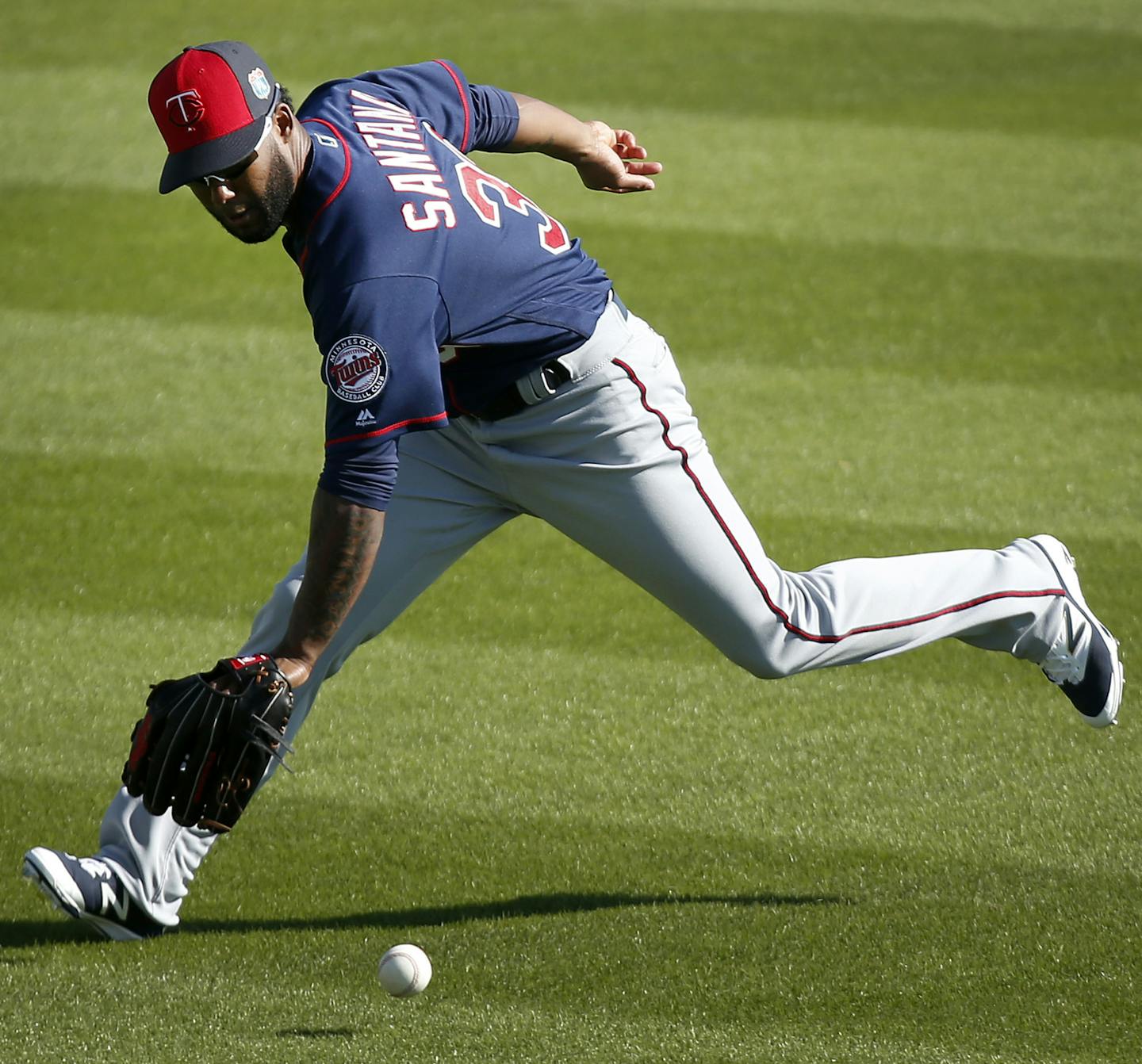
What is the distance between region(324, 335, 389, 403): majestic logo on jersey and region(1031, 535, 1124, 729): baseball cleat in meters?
1.88

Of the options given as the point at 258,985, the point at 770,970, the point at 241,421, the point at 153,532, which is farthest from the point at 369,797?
the point at 241,421

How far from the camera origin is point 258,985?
11.6 ft

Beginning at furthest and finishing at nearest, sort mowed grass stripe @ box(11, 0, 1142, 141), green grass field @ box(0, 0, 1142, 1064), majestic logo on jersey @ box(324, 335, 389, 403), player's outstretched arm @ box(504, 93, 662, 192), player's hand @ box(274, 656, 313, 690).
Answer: mowed grass stripe @ box(11, 0, 1142, 141)
player's outstretched arm @ box(504, 93, 662, 192)
green grass field @ box(0, 0, 1142, 1064)
player's hand @ box(274, 656, 313, 690)
majestic logo on jersey @ box(324, 335, 389, 403)

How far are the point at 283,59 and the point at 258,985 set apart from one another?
334 inches

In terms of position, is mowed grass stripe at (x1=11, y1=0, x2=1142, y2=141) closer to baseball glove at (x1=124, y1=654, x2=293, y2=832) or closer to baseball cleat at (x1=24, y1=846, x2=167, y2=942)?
baseball cleat at (x1=24, y1=846, x2=167, y2=942)

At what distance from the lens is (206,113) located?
10.5 feet

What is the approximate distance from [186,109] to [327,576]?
3.13 feet

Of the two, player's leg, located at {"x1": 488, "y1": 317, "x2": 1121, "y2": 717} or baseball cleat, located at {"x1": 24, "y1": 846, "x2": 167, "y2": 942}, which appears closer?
baseball cleat, located at {"x1": 24, "y1": 846, "x2": 167, "y2": 942}

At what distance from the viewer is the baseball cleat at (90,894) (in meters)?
3.61

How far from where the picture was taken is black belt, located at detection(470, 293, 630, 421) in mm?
3697

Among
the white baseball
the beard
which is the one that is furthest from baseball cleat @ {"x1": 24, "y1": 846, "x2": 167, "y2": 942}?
the beard

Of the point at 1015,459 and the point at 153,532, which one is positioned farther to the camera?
the point at 1015,459

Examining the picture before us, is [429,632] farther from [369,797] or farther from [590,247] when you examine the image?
[590,247]

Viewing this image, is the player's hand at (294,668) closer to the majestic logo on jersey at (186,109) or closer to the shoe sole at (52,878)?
the shoe sole at (52,878)
